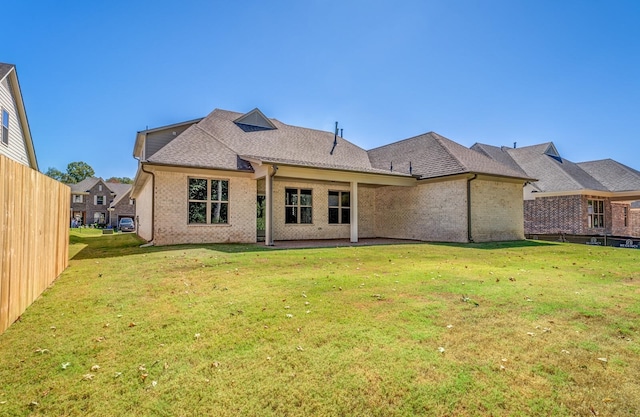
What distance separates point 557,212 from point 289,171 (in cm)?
1843

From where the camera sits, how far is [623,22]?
40.6 ft

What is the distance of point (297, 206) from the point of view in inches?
638

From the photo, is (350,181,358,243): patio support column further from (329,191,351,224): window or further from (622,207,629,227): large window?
(622,207,629,227): large window

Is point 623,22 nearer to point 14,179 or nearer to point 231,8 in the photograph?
point 231,8

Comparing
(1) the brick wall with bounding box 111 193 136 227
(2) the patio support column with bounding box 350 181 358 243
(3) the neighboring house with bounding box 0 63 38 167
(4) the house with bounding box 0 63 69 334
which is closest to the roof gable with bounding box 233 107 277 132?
(2) the patio support column with bounding box 350 181 358 243

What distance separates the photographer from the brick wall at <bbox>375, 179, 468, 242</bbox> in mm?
14875

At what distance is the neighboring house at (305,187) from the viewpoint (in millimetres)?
12547

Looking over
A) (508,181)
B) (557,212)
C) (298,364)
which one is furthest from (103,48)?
(557,212)

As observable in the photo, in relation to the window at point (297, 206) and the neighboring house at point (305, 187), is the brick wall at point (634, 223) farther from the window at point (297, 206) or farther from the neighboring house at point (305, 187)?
the window at point (297, 206)

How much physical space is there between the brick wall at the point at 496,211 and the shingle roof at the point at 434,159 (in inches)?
27.8

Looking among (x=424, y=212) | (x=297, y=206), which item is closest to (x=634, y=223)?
(x=424, y=212)

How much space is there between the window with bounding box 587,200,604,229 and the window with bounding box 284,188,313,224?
722 inches

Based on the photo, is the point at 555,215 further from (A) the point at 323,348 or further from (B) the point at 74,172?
(B) the point at 74,172

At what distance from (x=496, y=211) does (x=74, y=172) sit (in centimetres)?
9913
